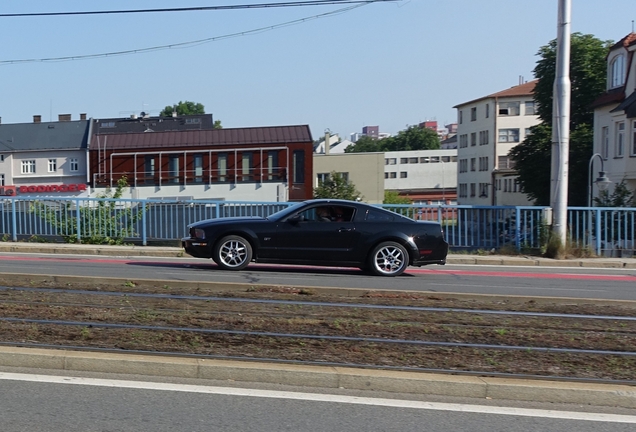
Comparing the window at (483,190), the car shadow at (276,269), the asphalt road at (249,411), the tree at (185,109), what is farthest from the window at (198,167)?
the tree at (185,109)

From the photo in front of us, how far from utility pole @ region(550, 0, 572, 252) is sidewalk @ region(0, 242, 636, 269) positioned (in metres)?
0.89

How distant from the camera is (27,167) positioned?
66562 mm

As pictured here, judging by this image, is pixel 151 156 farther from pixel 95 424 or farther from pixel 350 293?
pixel 95 424

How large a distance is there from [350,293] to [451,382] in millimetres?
4587

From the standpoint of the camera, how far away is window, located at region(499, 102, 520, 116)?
7975 centimetres

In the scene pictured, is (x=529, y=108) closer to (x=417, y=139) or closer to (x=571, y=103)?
(x=571, y=103)

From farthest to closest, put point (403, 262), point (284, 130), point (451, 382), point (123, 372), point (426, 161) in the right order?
point (426, 161) < point (284, 130) < point (403, 262) < point (123, 372) < point (451, 382)

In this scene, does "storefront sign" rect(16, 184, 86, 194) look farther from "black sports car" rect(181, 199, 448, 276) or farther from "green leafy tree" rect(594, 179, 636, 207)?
"black sports car" rect(181, 199, 448, 276)

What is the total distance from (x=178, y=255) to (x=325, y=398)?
14.0 meters

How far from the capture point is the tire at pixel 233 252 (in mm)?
14227

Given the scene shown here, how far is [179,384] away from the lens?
20.4 ft

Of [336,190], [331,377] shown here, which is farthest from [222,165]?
[331,377]

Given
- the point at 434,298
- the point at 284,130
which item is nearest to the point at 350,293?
the point at 434,298

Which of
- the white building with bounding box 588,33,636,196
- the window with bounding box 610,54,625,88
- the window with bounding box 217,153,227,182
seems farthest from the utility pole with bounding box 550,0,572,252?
the window with bounding box 217,153,227,182
